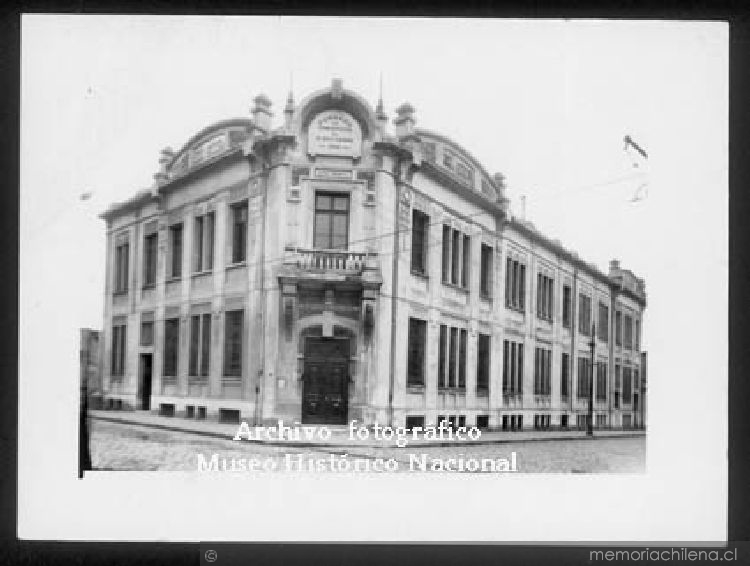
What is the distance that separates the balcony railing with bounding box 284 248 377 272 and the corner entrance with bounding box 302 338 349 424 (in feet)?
1.71

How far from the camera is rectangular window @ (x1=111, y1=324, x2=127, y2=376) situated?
19.3ft

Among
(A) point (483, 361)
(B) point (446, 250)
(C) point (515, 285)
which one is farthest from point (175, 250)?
(C) point (515, 285)

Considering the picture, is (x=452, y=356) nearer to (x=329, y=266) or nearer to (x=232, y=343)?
(x=329, y=266)

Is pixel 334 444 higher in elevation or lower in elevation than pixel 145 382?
lower

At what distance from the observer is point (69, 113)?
18.4ft

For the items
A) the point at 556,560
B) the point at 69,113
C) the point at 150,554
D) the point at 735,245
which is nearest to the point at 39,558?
the point at 150,554

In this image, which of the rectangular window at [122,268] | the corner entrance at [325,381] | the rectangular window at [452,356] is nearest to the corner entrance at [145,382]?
the rectangular window at [122,268]

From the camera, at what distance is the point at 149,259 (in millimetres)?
6012

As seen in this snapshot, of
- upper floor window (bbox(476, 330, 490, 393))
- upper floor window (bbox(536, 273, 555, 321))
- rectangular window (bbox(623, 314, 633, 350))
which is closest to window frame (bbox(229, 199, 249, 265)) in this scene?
upper floor window (bbox(476, 330, 490, 393))

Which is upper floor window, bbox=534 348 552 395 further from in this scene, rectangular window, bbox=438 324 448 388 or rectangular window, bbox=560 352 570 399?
rectangular window, bbox=438 324 448 388

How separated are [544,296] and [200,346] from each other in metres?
2.56

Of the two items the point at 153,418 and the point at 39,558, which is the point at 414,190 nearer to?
the point at 153,418

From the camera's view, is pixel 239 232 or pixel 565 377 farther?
pixel 565 377

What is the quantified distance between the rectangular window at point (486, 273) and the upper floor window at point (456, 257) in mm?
125
